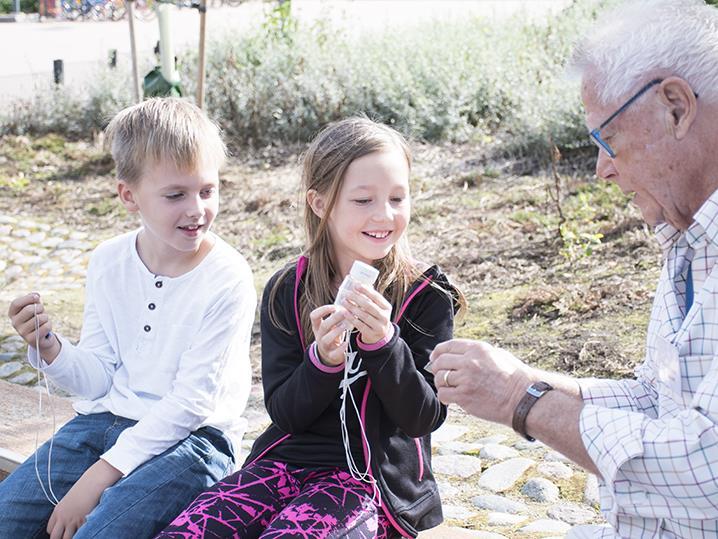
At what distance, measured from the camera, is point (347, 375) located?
2781mm

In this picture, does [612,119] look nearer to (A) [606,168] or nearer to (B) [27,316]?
(A) [606,168]

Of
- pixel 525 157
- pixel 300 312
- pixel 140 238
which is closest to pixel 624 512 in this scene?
pixel 300 312

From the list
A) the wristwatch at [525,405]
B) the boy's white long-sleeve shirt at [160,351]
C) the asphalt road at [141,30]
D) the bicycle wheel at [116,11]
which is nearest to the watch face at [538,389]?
the wristwatch at [525,405]

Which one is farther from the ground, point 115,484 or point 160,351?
point 160,351

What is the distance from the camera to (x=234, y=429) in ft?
10.5

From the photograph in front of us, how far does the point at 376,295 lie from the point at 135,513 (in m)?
0.93

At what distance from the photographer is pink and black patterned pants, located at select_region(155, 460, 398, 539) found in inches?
104

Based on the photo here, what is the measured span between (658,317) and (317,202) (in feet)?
3.53

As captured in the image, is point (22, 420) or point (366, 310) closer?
point (366, 310)

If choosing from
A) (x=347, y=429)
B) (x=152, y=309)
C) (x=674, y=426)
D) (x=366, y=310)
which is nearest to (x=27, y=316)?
(x=152, y=309)

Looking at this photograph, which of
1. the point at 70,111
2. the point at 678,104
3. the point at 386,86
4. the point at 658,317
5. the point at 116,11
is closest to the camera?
the point at 678,104

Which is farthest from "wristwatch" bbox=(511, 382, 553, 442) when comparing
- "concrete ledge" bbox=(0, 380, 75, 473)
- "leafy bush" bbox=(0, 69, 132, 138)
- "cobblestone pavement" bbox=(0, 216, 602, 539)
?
"leafy bush" bbox=(0, 69, 132, 138)

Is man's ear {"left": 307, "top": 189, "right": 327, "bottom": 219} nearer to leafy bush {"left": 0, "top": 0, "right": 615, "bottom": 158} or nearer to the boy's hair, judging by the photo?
the boy's hair

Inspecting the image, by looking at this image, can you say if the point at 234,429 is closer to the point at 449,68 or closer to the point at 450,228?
the point at 450,228
